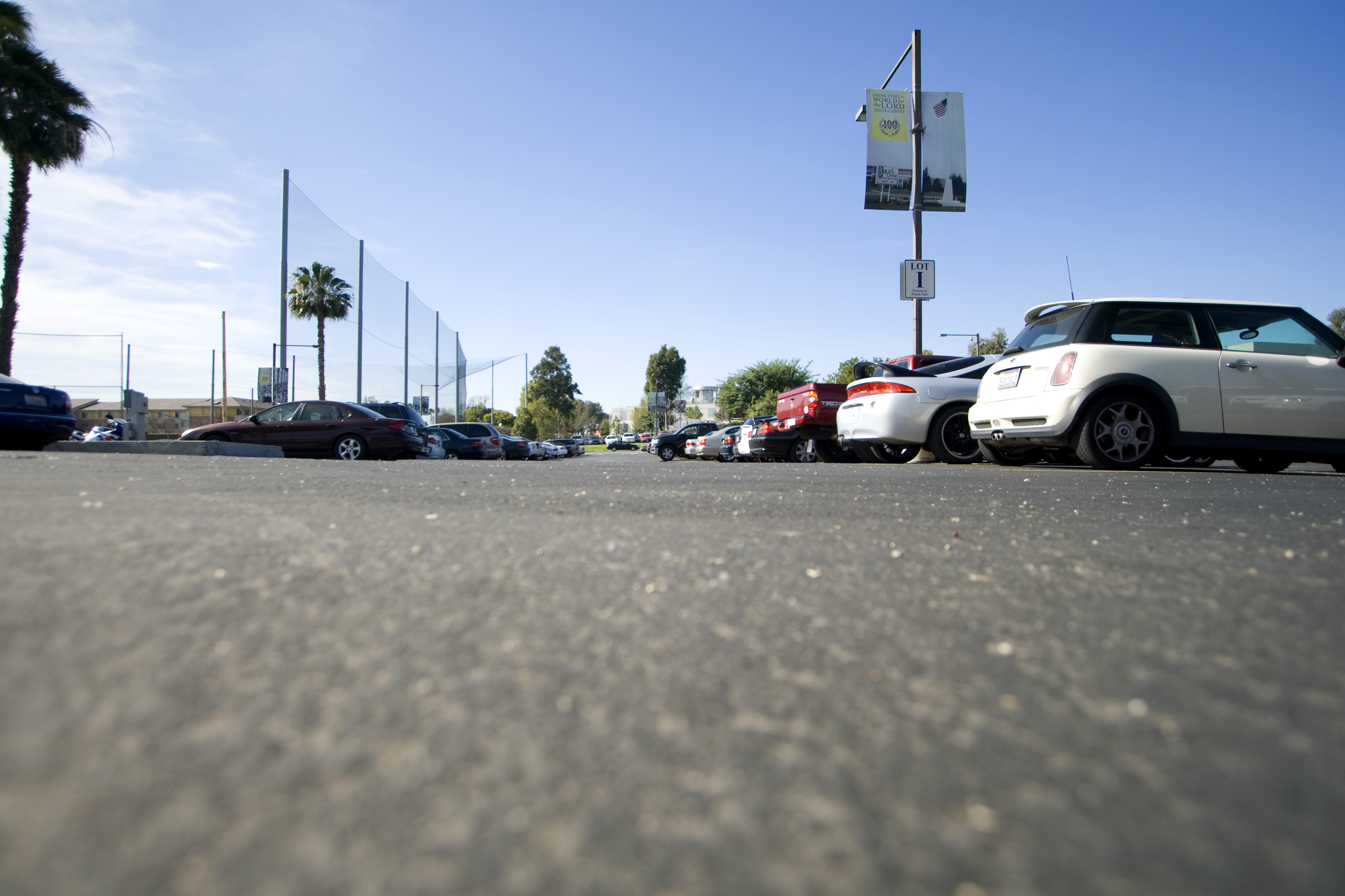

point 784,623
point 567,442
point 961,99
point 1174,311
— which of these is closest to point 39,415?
point 784,623

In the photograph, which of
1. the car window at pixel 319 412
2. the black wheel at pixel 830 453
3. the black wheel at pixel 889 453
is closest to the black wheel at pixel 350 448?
the car window at pixel 319 412

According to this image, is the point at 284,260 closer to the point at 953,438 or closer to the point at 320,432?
the point at 320,432

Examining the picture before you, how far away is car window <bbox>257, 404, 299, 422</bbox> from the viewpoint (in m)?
14.7

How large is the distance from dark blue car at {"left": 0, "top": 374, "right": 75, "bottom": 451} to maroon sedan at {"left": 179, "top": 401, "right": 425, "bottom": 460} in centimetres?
281

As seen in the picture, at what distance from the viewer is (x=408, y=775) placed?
110 centimetres

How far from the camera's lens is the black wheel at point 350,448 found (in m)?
14.8

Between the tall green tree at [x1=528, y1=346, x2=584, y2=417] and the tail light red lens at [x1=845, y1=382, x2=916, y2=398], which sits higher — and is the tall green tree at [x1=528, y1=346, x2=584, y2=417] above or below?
above

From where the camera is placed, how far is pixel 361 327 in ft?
104

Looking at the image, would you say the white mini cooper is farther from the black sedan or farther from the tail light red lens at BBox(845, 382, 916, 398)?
the black sedan

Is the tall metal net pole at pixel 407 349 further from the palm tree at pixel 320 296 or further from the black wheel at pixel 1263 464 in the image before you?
the black wheel at pixel 1263 464

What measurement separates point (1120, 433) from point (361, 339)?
99.0ft

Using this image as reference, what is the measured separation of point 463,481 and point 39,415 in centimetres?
978

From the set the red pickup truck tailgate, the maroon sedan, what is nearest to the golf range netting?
the maroon sedan

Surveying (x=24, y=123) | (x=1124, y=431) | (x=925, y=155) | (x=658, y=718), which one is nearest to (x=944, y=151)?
(x=925, y=155)
